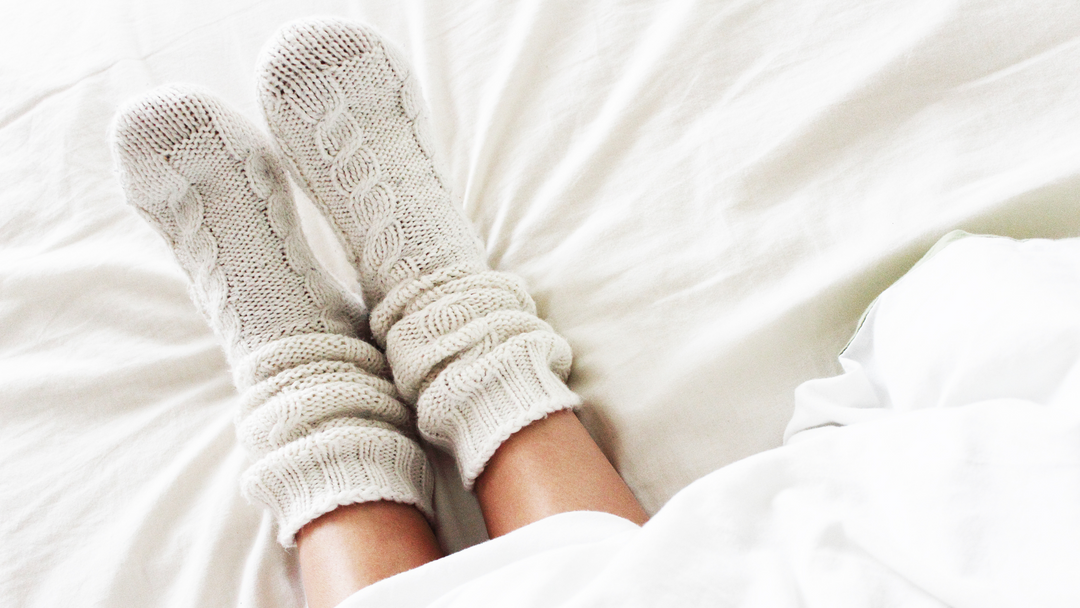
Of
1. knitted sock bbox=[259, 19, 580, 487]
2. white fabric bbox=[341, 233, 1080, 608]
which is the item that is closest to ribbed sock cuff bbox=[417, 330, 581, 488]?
knitted sock bbox=[259, 19, 580, 487]

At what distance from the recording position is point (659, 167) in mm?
603

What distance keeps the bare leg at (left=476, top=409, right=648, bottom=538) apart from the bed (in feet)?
0.11

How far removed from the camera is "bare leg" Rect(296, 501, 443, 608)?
0.48 meters

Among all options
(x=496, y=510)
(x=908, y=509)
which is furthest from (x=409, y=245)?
(x=908, y=509)

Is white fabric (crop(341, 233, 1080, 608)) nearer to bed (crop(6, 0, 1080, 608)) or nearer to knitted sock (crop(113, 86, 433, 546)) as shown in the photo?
bed (crop(6, 0, 1080, 608))

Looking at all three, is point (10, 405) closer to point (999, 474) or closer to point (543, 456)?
point (543, 456)

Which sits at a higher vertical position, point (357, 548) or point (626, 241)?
point (626, 241)

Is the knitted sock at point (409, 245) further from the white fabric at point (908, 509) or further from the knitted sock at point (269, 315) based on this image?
the white fabric at point (908, 509)

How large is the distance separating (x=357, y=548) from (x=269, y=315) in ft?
0.72

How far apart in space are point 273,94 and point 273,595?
15.3 inches

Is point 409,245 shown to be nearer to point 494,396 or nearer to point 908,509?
point 494,396

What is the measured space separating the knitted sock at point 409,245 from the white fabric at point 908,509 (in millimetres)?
141

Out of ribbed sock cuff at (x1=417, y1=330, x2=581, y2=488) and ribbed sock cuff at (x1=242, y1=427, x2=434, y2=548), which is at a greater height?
ribbed sock cuff at (x1=417, y1=330, x2=581, y2=488)

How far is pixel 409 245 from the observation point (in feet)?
2.03
